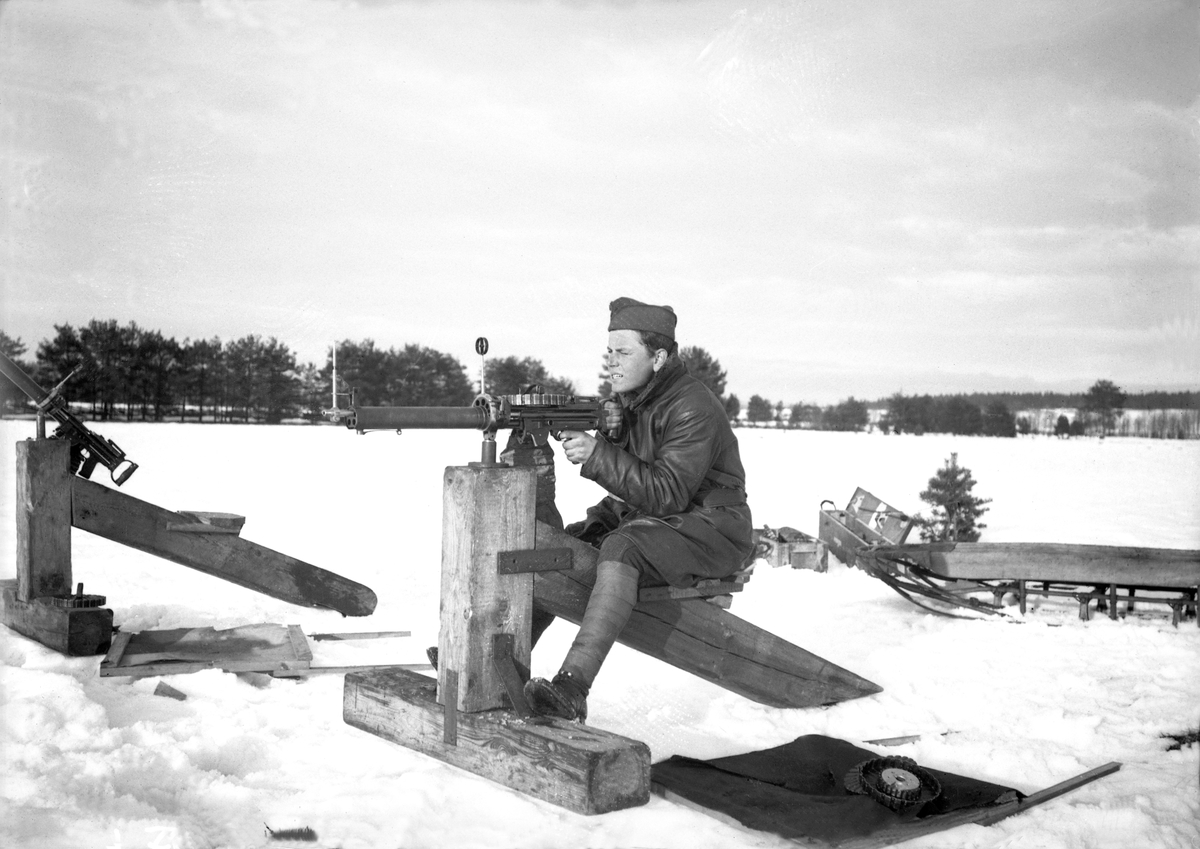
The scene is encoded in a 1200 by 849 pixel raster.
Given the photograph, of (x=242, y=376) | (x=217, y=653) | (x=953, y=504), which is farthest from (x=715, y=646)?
(x=242, y=376)

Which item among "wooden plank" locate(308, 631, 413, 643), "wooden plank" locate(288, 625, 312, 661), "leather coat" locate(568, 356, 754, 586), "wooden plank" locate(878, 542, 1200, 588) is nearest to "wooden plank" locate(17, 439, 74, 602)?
"wooden plank" locate(288, 625, 312, 661)

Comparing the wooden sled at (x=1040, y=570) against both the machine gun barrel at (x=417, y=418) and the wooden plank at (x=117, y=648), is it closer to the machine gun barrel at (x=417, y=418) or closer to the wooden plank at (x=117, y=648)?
the machine gun barrel at (x=417, y=418)

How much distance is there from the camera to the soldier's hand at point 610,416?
14.2 ft

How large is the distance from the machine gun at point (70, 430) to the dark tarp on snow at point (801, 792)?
3.33 m

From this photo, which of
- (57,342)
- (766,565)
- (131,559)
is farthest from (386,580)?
(57,342)

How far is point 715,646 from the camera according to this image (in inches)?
194

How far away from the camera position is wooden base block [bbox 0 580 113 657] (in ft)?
17.7

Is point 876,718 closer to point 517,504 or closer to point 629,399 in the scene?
point 629,399

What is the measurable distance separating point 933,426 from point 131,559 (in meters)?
23.3

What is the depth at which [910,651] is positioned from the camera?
6461 millimetres

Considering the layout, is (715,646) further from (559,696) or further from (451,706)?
(451,706)

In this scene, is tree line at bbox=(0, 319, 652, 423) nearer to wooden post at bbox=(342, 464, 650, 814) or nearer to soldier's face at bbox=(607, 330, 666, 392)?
soldier's face at bbox=(607, 330, 666, 392)

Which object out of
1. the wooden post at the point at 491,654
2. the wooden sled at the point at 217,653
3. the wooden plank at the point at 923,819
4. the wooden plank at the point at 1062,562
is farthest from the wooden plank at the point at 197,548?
the wooden plank at the point at 1062,562

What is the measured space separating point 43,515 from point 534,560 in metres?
3.17
